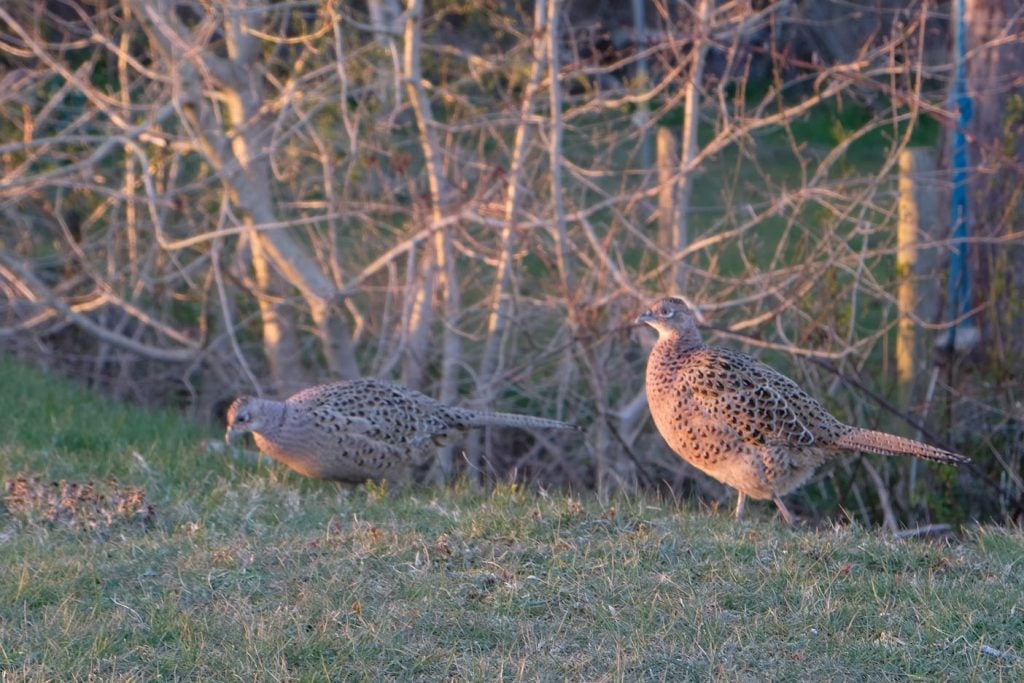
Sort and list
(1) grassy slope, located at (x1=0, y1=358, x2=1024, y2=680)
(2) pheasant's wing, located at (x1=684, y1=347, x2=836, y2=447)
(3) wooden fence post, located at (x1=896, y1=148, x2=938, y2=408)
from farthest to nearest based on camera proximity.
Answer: (3) wooden fence post, located at (x1=896, y1=148, x2=938, y2=408) < (2) pheasant's wing, located at (x1=684, y1=347, x2=836, y2=447) < (1) grassy slope, located at (x1=0, y1=358, x2=1024, y2=680)

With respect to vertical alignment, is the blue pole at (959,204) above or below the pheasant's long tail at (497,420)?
above

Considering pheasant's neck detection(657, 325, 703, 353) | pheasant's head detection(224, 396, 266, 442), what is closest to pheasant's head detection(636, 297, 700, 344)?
pheasant's neck detection(657, 325, 703, 353)

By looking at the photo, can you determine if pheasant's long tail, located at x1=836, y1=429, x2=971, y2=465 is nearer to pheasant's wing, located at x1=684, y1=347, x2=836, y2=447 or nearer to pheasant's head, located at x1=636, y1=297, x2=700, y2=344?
pheasant's wing, located at x1=684, y1=347, x2=836, y2=447

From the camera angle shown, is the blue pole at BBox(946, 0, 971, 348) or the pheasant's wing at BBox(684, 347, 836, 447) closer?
the pheasant's wing at BBox(684, 347, 836, 447)

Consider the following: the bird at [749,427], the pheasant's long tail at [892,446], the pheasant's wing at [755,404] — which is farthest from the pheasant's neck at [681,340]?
the pheasant's long tail at [892,446]

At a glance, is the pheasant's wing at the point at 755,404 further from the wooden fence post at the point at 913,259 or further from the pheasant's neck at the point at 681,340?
the wooden fence post at the point at 913,259

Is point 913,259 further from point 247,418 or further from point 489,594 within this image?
point 489,594

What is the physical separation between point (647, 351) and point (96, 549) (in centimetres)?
484

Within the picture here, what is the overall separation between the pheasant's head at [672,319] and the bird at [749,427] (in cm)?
22

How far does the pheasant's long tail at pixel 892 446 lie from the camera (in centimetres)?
630

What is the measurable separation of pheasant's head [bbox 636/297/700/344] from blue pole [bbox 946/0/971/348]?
234 centimetres

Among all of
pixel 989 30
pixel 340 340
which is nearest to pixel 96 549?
pixel 340 340

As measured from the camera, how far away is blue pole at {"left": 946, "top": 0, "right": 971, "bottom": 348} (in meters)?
8.57

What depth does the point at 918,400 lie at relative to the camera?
28.8ft
